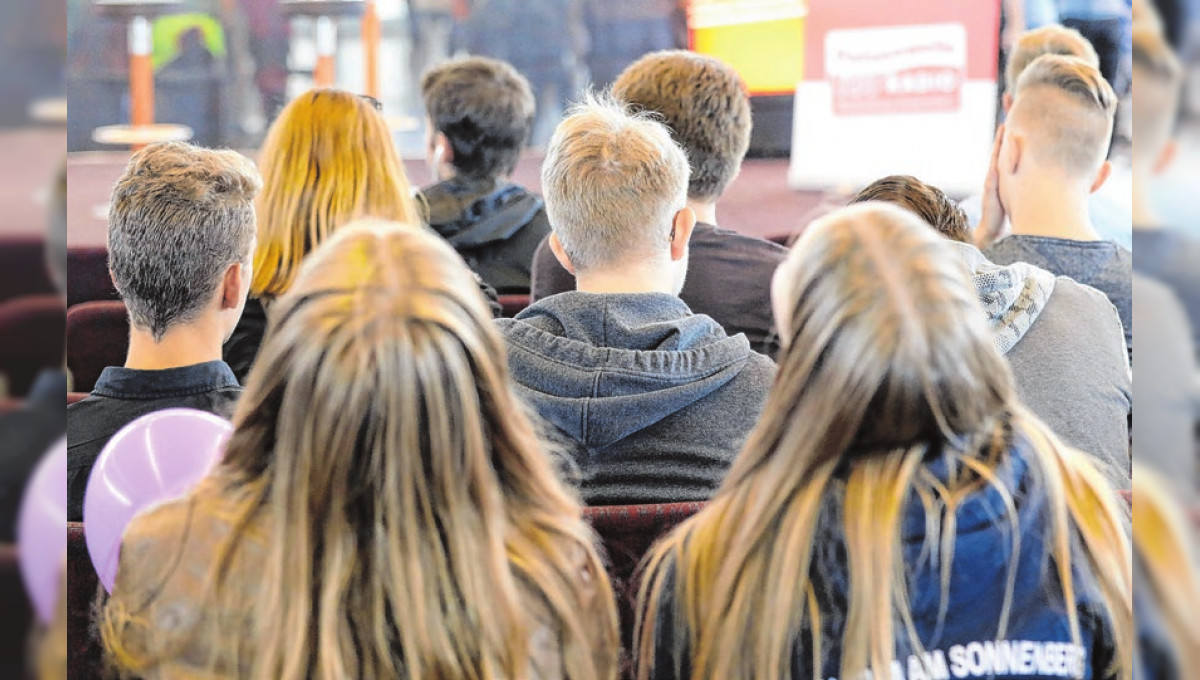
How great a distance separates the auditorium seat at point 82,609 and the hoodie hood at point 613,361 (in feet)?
1.92

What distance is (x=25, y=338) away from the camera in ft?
1.02

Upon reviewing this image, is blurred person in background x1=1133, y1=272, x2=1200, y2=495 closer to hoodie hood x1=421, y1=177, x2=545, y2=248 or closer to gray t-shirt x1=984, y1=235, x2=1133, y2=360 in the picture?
gray t-shirt x1=984, y1=235, x2=1133, y2=360

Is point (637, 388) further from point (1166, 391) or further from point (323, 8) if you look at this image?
point (323, 8)

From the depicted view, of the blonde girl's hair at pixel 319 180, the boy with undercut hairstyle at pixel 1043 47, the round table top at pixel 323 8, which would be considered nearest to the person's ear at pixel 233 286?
the blonde girl's hair at pixel 319 180

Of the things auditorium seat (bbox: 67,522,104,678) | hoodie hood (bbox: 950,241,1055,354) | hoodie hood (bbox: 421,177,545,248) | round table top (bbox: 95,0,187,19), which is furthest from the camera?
round table top (bbox: 95,0,187,19)

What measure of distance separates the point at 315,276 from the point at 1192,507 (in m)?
0.94

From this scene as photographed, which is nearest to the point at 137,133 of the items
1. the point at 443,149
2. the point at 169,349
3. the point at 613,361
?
the point at 443,149

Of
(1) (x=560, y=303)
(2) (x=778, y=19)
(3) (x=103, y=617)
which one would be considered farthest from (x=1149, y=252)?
(2) (x=778, y=19)

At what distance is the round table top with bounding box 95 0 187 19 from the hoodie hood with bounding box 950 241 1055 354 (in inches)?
213

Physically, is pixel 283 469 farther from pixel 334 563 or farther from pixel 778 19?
pixel 778 19

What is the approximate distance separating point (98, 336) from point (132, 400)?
0.83m

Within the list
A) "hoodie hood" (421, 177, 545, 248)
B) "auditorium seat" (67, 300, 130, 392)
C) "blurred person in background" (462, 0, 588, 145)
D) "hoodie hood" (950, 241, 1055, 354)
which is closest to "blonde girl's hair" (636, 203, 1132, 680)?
"hoodie hood" (950, 241, 1055, 354)

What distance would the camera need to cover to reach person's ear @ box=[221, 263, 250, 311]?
191 cm

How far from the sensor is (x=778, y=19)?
5.43 meters
